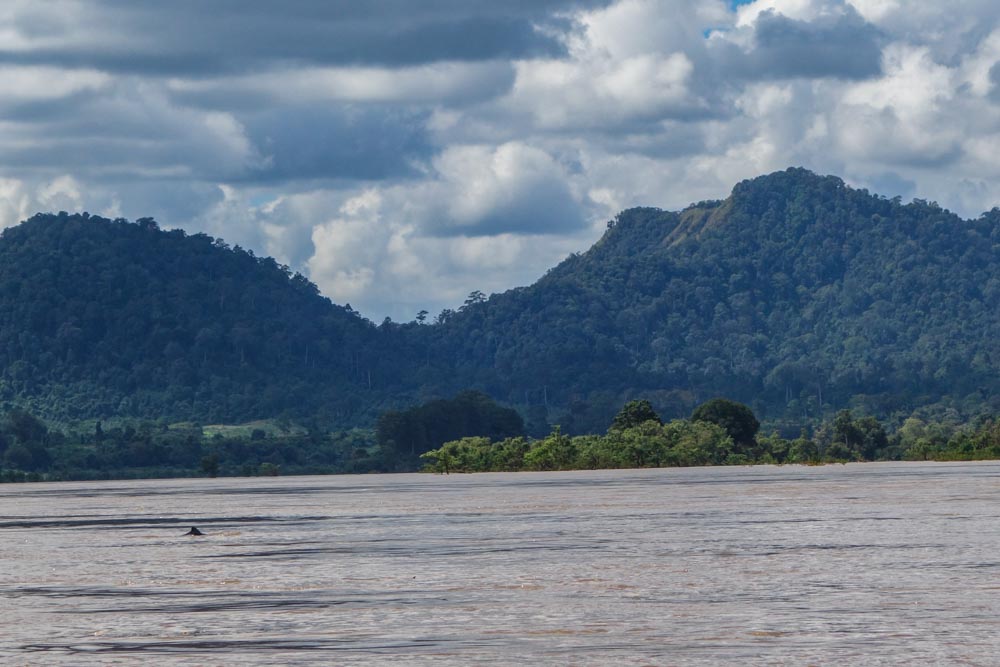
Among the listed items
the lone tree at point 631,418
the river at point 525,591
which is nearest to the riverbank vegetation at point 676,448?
the lone tree at point 631,418

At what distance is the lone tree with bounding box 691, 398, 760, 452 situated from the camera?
16350 cm

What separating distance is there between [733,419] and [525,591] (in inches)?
5431

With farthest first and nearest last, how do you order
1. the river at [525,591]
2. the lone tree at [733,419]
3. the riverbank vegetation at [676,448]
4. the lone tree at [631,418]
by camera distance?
the lone tree at [733,419]
the lone tree at [631,418]
the riverbank vegetation at [676,448]
the river at [525,591]

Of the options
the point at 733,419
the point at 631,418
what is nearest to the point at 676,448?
the point at 631,418

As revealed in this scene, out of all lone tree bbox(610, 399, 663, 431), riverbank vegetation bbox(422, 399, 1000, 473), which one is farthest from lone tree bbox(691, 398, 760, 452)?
lone tree bbox(610, 399, 663, 431)

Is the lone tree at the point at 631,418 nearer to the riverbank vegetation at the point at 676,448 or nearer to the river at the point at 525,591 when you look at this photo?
the riverbank vegetation at the point at 676,448

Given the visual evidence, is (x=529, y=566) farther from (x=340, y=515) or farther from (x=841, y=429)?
(x=841, y=429)

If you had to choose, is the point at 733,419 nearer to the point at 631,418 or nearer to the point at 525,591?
the point at 631,418

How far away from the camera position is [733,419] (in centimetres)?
16425

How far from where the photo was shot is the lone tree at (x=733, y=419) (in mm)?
163500

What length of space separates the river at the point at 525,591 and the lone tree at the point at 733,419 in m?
107

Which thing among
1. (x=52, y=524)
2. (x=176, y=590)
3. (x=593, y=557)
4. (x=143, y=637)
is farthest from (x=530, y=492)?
(x=143, y=637)

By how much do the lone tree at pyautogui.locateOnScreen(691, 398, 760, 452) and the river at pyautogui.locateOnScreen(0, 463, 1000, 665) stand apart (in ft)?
352

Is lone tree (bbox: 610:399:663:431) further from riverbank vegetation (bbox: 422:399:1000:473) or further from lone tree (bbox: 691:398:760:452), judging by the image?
lone tree (bbox: 691:398:760:452)
